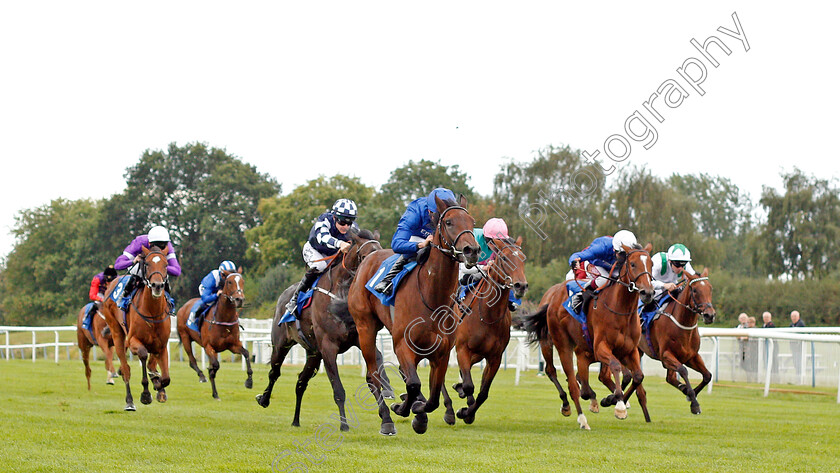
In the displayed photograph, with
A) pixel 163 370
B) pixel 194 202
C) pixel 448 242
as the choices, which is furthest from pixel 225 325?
pixel 194 202

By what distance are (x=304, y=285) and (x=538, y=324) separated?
160 inches

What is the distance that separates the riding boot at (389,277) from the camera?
7.83 m

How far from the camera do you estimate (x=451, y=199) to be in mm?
7230

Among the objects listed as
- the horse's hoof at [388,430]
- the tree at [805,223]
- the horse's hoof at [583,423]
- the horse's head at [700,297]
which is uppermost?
the tree at [805,223]

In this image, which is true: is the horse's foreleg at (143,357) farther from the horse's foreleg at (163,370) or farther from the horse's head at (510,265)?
the horse's head at (510,265)

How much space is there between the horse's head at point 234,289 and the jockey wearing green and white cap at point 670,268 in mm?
6786

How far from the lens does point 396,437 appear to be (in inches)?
370

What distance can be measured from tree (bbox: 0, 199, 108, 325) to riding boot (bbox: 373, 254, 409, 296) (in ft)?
170

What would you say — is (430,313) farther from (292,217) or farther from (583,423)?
(292,217)

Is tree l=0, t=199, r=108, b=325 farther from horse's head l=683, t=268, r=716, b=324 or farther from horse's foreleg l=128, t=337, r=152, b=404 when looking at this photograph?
horse's head l=683, t=268, r=716, b=324

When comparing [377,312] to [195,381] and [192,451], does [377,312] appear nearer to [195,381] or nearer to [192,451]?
[192,451]

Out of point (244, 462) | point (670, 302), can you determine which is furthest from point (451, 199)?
point (670, 302)

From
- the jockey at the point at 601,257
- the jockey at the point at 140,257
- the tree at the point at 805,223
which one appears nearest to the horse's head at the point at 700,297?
the jockey at the point at 601,257

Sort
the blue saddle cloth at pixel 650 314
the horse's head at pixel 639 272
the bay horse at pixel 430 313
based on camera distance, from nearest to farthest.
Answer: the bay horse at pixel 430 313 < the horse's head at pixel 639 272 < the blue saddle cloth at pixel 650 314
